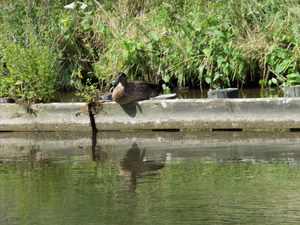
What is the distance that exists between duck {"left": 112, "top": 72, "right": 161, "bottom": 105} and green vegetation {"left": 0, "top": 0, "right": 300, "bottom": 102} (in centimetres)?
144

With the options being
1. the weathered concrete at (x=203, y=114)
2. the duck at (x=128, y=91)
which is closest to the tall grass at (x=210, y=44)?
the weathered concrete at (x=203, y=114)

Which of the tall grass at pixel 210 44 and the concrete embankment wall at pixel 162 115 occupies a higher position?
the tall grass at pixel 210 44

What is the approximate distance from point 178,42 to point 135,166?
519cm

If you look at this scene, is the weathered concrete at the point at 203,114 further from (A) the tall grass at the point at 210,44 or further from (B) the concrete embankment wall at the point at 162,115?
(A) the tall grass at the point at 210,44

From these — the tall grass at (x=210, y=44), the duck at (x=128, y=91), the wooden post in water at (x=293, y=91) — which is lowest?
the wooden post in water at (x=293, y=91)

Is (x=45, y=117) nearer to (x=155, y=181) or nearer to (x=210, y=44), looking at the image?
(x=155, y=181)

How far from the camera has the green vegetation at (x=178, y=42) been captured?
8.19m

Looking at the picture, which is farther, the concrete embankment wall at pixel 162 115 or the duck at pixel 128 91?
the duck at pixel 128 91

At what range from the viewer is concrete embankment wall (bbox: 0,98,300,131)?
6039mm

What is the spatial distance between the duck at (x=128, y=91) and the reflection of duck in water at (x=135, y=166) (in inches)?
51.5

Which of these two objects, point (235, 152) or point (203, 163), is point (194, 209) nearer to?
point (203, 163)

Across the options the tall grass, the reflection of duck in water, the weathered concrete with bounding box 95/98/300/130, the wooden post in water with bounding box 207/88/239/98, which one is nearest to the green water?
the reflection of duck in water

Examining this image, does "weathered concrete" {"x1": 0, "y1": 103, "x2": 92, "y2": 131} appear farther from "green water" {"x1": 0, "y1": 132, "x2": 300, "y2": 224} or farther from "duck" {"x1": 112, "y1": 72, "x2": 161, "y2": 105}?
"green water" {"x1": 0, "y1": 132, "x2": 300, "y2": 224}

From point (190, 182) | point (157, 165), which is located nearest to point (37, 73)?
point (157, 165)
